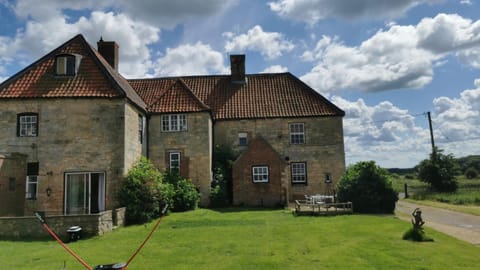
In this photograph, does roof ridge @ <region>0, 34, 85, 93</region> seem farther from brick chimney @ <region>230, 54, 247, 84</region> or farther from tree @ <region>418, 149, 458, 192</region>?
tree @ <region>418, 149, 458, 192</region>

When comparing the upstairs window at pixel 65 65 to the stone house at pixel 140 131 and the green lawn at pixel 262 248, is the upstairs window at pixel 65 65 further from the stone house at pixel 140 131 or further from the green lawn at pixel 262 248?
the green lawn at pixel 262 248

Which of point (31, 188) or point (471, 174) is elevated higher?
point (31, 188)

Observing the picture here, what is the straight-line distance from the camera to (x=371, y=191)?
20.7m

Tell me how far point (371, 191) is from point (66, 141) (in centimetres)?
1777

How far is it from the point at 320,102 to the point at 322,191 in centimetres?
727

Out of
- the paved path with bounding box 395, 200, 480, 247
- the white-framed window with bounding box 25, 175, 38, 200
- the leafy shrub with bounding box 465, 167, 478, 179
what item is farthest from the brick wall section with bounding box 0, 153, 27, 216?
the leafy shrub with bounding box 465, 167, 478, 179

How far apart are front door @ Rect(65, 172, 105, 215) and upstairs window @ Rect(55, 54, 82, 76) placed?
6075 mm

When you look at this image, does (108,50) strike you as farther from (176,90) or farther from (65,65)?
(65,65)

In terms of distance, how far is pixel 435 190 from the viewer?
114 feet

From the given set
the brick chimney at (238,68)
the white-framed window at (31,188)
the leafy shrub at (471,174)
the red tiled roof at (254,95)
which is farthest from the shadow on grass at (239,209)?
the leafy shrub at (471,174)

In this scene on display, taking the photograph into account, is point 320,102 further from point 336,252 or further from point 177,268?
point 177,268

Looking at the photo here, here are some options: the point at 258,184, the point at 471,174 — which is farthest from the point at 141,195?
the point at 471,174

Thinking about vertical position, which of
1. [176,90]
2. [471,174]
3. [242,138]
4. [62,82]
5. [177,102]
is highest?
[176,90]

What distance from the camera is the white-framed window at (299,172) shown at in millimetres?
27281
